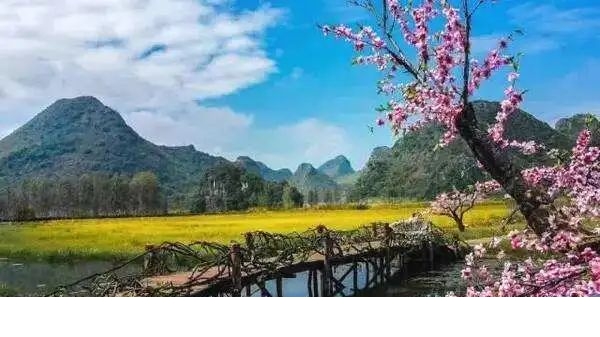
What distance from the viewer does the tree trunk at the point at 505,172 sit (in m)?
3.10

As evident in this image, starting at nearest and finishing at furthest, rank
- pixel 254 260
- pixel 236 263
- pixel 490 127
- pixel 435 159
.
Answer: pixel 490 127, pixel 435 159, pixel 236 263, pixel 254 260

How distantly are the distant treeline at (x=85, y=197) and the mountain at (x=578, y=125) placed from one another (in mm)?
2024

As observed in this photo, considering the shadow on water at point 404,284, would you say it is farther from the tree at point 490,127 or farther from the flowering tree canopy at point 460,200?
the tree at point 490,127

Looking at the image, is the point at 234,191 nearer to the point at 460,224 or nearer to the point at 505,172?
the point at 460,224

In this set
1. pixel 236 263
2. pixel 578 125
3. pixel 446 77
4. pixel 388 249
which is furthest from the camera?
pixel 388 249

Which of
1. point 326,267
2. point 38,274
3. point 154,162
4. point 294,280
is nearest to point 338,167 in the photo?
point 154,162

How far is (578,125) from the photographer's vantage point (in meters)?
3.71

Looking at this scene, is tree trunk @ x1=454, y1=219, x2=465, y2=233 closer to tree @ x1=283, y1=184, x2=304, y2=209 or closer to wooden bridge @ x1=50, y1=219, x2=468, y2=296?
wooden bridge @ x1=50, y1=219, x2=468, y2=296

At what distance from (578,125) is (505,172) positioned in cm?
77

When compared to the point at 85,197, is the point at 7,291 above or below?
below

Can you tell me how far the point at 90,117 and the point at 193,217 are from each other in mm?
738

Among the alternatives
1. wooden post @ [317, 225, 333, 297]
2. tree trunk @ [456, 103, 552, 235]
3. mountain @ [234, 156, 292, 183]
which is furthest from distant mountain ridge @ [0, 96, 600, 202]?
wooden post @ [317, 225, 333, 297]
